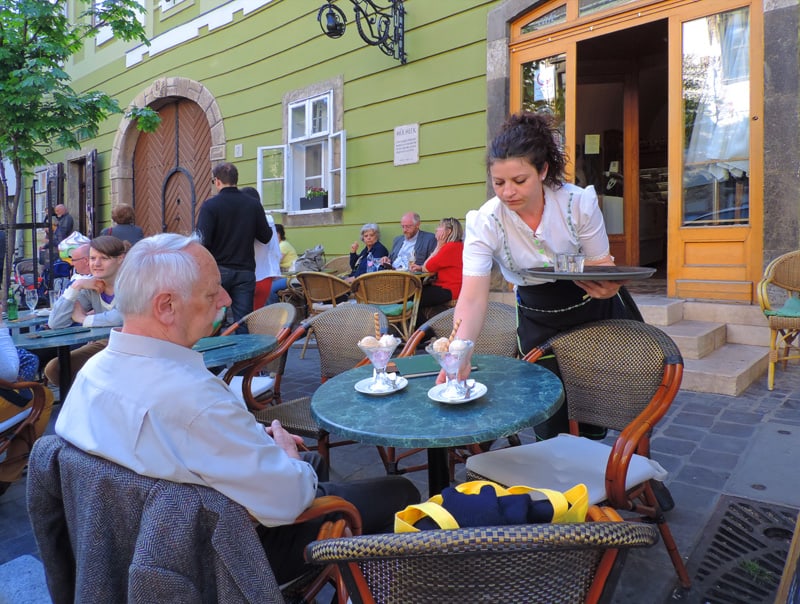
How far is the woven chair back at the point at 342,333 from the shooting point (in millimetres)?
2947

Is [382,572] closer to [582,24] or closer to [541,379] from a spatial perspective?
[541,379]

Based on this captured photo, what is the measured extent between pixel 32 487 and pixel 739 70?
18.1 feet

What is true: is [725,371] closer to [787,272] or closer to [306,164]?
[787,272]

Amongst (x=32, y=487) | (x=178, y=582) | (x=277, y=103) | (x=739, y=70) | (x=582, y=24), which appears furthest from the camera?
(x=277, y=103)

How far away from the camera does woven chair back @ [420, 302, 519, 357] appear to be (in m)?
2.81

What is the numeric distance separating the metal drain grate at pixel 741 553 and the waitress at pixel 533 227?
94 cm

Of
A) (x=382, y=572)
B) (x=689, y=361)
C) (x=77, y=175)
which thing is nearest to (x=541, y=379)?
(x=382, y=572)

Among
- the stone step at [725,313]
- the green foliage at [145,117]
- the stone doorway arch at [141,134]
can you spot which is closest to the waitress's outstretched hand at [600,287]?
the stone step at [725,313]

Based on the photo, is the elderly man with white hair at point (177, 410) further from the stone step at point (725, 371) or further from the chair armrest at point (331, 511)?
the stone step at point (725, 371)

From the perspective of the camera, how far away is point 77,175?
500 inches

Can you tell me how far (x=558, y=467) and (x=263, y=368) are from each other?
1.75 meters

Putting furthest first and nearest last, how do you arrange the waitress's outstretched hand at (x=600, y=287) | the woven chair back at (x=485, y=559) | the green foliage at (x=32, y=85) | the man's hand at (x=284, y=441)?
the green foliage at (x=32, y=85) < the waitress's outstretched hand at (x=600, y=287) < the man's hand at (x=284, y=441) < the woven chair back at (x=485, y=559)

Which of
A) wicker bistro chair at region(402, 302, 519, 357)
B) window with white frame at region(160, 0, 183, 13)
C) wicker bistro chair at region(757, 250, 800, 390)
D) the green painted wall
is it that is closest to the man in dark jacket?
the green painted wall

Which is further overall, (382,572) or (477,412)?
(477,412)
